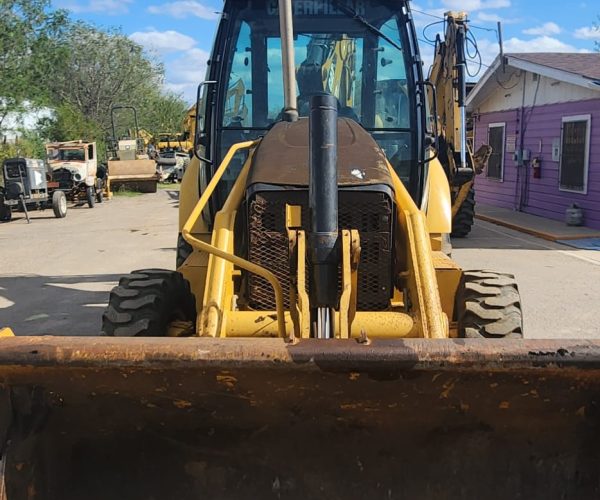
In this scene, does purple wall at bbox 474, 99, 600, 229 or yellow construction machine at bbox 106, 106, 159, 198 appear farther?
yellow construction machine at bbox 106, 106, 159, 198

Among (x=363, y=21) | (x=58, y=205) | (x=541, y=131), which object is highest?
(x=363, y=21)

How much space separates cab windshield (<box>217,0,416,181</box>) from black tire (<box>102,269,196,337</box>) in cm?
112

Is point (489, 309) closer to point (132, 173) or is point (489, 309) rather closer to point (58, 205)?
point (58, 205)

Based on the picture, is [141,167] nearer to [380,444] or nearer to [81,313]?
[81,313]

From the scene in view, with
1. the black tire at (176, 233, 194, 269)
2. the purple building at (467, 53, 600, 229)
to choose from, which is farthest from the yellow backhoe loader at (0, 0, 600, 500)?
the purple building at (467, 53, 600, 229)

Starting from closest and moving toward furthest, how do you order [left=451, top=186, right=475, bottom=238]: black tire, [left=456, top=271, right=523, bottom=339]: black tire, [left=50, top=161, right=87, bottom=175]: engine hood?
[left=456, top=271, right=523, bottom=339]: black tire
[left=451, top=186, right=475, bottom=238]: black tire
[left=50, top=161, right=87, bottom=175]: engine hood

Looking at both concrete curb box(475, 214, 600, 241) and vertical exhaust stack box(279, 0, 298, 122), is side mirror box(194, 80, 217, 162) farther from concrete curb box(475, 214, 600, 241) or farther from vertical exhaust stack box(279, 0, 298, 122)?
concrete curb box(475, 214, 600, 241)

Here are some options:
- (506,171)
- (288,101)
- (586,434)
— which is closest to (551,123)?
(506,171)

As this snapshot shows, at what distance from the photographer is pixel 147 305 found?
399 cm

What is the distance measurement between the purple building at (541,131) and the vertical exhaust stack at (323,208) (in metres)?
12.0

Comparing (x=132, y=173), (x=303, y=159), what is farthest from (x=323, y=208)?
(x=132, y=173)

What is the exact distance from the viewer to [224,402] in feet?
9.08

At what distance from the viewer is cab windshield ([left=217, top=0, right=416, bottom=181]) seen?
15.8 ft

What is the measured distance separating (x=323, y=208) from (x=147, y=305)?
1.44m
